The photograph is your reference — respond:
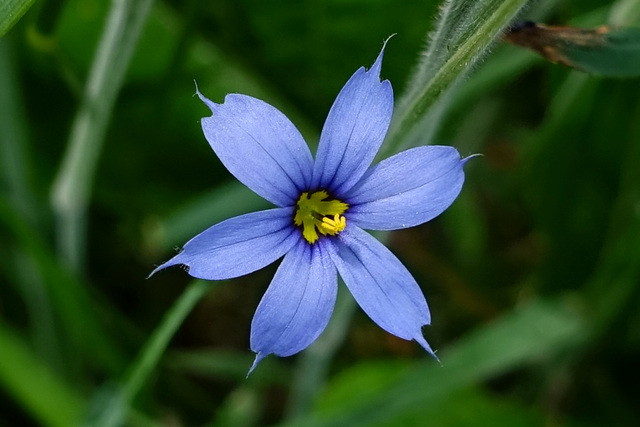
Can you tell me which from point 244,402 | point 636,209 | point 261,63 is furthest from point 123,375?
point 636,209

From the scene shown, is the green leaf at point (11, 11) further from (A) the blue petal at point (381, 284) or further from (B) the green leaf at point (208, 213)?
(B) the green leaf at point (208, 213)

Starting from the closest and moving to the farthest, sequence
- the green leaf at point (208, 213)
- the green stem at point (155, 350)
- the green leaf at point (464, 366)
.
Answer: the green stem at point (155, 350) < the green leaf at point (464, 366) < the green leaf at point (208, 213)

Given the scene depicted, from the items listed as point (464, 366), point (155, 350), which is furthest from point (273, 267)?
point (155, 350)

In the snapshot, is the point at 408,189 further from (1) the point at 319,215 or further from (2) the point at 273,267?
(2) the point at 273,267

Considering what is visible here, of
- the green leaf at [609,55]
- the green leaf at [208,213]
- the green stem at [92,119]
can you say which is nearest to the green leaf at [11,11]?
the green stem at [92,119]

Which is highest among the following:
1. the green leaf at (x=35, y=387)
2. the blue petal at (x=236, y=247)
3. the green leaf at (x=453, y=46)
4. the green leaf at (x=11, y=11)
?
the green leaf at (x=11, y=11)

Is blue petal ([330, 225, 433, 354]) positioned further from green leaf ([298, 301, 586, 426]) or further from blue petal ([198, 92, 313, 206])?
green leaf ([298, 301, 586, 426])

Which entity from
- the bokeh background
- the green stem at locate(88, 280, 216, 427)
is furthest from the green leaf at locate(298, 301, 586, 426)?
the green stem at locate(88, 280, 216, 427)

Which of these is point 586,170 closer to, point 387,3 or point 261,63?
point 387,3
